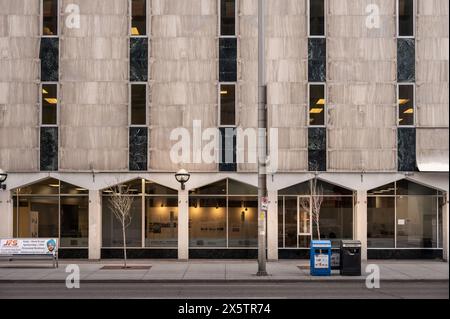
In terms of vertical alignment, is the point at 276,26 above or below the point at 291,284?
above

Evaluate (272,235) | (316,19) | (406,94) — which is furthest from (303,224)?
(316,19)

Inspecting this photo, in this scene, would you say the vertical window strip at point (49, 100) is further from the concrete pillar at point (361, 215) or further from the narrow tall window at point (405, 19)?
the narrow tall window at point (405, 19)

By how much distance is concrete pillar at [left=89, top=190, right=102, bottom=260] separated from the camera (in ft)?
84.3

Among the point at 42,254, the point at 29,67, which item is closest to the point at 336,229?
the point at 42,254

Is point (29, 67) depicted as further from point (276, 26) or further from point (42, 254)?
point (276, 26)

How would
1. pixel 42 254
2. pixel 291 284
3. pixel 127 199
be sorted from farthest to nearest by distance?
1. pixel 127 199
2. pixel 42 254
3. pixel 291 284

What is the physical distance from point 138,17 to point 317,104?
8651mm

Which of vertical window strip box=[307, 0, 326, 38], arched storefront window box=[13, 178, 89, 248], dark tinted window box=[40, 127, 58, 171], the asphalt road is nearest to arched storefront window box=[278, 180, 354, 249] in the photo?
vertical window strip box=[307, 0, 326, 38]

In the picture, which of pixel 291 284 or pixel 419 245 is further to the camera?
pixel 419 245

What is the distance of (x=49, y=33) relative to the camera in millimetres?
26078

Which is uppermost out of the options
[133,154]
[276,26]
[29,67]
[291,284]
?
[276,26]

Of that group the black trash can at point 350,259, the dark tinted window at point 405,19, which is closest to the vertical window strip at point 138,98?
the black trash can at point 350,259

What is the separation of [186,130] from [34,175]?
678cm

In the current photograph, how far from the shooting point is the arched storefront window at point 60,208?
26000mm
